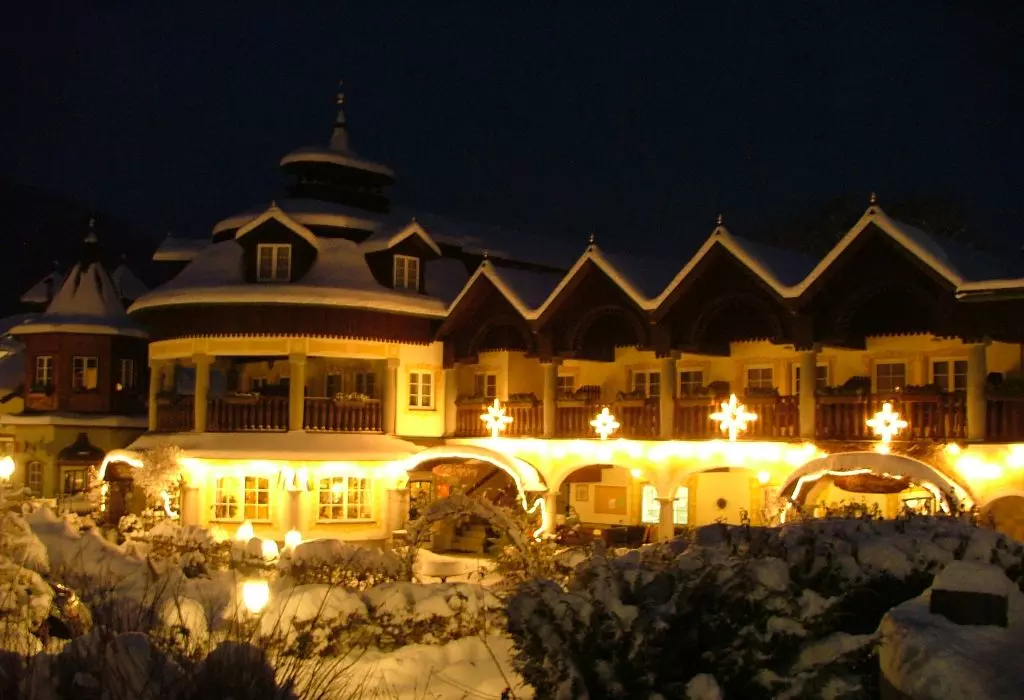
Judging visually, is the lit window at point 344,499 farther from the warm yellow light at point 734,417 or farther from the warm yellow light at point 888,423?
the warm yellow light at point 888,423

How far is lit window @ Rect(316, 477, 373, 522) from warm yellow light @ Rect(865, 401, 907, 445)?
42.7 ft

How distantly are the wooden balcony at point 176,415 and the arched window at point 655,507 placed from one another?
39.2 ft

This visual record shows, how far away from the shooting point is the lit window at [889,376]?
Result: 2652 cm

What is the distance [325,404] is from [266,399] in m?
1.48

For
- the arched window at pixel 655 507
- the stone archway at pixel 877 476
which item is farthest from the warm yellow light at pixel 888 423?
the arched window at pixel 655 507

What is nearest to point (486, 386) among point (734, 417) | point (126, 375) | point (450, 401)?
point (450, 401)

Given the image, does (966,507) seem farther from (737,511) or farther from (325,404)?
(325,404)

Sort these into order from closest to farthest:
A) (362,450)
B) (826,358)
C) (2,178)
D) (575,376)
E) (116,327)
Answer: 1. (826,358)
2. (362,450)
3. (575,376)
4. (116,327)
5. (2,178)

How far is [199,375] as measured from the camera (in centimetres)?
3108

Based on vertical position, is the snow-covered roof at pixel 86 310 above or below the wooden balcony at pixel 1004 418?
above

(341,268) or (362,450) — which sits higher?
(341,268)

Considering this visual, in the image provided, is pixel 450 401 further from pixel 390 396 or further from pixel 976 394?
pixel 976 394

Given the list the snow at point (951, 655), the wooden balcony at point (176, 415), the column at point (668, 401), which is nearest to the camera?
the snow at point (951, 655)

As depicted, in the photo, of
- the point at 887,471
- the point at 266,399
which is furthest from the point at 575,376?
the point at 887,471
